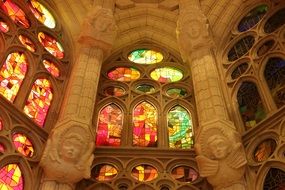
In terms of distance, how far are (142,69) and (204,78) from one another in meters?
3.41

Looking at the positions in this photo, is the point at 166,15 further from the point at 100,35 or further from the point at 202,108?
the point at 202,108

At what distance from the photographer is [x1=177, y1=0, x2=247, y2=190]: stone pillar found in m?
7.85

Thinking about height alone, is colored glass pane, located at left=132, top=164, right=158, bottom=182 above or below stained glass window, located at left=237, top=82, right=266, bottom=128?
below

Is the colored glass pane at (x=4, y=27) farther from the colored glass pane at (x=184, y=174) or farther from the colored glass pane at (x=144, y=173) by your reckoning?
the colored glass pane at (x=184, y=174)

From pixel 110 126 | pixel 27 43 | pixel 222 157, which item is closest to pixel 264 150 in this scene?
pixel 222 157

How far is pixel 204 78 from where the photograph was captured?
9695 millimetres

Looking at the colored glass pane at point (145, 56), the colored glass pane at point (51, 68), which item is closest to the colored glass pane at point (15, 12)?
the colored glass pane at point (51, 68)

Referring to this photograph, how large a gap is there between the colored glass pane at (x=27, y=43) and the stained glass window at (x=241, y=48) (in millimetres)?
5454

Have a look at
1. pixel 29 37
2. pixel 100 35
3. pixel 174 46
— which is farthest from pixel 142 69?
pixel 29 37

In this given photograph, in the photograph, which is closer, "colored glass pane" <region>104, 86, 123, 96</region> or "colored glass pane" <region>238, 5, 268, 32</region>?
"colored glass pane" <region>238, 5, 268, 32</region>

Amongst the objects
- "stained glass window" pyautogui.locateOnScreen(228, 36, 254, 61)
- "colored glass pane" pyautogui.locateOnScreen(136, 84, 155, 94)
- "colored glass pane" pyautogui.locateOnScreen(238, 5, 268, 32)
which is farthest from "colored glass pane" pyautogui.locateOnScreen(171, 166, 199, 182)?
"colored glass pane" pyautogui.locateOnScreen(238, 5, 268, 32)

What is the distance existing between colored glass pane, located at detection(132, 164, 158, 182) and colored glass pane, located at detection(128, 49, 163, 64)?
15.0 feet

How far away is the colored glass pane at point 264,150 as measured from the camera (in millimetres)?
8367

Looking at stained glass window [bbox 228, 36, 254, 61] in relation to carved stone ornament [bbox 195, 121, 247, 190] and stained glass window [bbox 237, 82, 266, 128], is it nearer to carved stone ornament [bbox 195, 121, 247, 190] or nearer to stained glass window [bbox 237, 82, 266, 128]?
stained glass window [bbox 237, 82, 266, 128]
